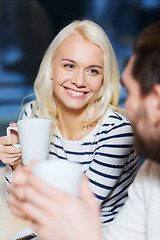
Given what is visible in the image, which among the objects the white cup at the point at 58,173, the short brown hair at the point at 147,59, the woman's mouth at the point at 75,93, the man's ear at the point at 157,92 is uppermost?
the short brown hair at the point at 147,59

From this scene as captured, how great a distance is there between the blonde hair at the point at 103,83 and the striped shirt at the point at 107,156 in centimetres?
6

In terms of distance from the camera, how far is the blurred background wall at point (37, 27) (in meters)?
3.12

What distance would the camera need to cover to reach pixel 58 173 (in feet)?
1.94

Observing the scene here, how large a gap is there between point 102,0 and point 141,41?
8.81 ft

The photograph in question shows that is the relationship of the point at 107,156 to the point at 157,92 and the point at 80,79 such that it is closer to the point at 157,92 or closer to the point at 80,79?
the point at 80,79

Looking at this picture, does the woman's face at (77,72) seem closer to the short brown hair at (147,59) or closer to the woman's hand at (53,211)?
the short brown hair at (147,59)

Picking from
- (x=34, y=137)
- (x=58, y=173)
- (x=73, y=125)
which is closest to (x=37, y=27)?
(x=73, y=125)

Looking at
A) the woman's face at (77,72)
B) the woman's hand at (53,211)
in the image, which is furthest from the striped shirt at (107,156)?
the woman's hand at (53,211)

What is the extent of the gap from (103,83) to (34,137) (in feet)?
1.65

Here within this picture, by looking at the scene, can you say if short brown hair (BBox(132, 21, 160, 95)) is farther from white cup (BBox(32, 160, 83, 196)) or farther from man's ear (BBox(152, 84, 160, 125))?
white cup (BBox(32, 160, 83, 196))

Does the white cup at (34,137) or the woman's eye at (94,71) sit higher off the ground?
the woman's eye at (94,71)

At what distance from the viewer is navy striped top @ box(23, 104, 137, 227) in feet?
4.13

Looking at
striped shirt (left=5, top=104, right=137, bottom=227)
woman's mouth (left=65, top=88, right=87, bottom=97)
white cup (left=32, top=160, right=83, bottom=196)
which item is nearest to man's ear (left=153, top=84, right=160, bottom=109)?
white cup (left=32, top=160, right=83, bottom=196)

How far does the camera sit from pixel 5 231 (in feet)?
3.27
